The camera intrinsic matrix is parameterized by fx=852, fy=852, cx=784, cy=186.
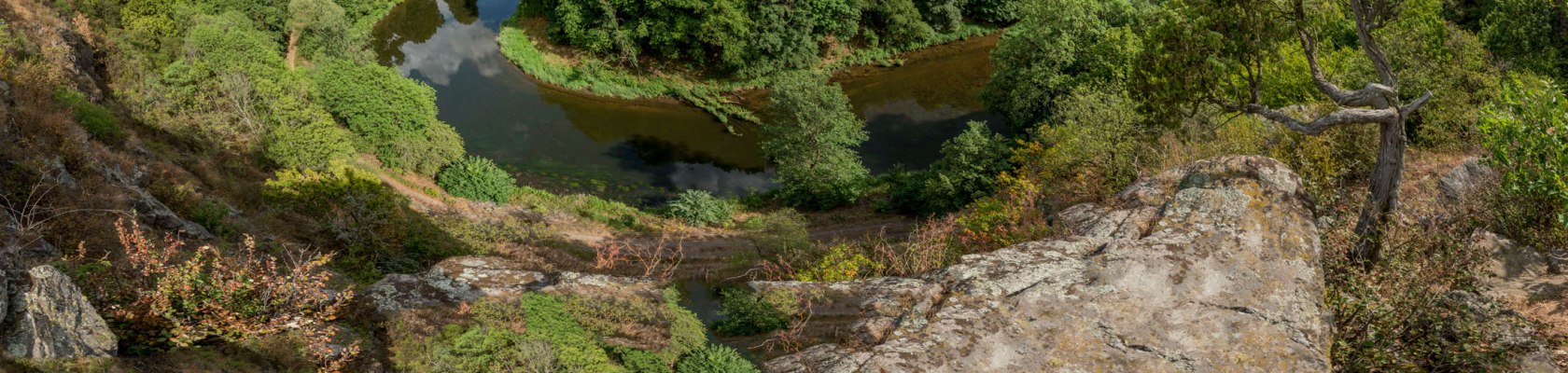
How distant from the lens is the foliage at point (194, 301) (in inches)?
496

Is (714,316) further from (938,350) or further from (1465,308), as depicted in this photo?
(1465,308)

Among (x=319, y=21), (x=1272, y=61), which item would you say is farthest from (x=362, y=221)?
(x=319, y=21)

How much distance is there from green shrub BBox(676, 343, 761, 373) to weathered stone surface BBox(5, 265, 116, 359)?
26.1 feet

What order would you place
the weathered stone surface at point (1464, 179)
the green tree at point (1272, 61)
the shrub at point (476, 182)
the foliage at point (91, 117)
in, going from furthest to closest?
the shrub at point (476, 182)
the foliage at point (91, 117)
the weathered stone surface at point (1464, 179)
the green tree at point (1272, 61)

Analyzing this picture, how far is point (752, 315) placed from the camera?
47.5 feet

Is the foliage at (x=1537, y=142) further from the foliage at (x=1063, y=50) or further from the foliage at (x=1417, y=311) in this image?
the foliage at (x=1063, y=50)

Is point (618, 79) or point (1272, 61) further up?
point (1272, 61)

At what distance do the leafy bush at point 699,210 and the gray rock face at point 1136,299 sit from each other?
2250cm

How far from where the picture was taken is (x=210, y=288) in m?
13.8

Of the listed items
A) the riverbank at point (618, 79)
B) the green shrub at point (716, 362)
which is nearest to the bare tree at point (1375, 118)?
the green shrub at point (716, 362)

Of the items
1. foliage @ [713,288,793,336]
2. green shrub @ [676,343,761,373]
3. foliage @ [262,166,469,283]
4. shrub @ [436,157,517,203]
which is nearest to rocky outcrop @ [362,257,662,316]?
foliage @ [713,288,793,336]

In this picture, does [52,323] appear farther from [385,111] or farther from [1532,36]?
[1532,36]

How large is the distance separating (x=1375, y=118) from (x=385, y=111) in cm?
3575

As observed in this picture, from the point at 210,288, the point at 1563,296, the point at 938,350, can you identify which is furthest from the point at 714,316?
the point at 1563,296
